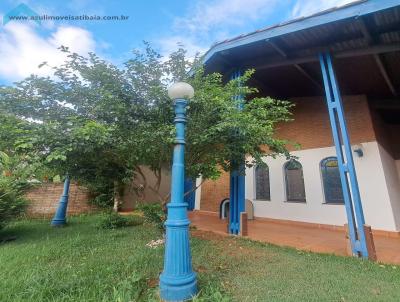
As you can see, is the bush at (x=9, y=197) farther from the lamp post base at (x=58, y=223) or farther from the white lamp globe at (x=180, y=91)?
the white lamp globe at (x=180, y=91)

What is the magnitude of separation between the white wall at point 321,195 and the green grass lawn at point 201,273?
3.36m

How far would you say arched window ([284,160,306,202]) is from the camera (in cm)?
832

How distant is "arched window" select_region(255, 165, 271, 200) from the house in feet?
0.13

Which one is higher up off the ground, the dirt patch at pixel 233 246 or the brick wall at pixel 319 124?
the brick wall at pixel 319 124

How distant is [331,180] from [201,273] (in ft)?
20.3

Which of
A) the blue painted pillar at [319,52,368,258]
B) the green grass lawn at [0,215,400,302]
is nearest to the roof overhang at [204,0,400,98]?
the blue painted pillar at [319,52,368,258]

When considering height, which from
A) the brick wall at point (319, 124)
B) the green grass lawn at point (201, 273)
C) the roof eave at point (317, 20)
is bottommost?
the green grass lawn at point (201, 273)

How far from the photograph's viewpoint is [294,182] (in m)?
8.52

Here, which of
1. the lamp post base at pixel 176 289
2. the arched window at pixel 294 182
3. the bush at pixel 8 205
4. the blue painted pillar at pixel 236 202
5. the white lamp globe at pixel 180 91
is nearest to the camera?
the lamp post base at pixel 176 289

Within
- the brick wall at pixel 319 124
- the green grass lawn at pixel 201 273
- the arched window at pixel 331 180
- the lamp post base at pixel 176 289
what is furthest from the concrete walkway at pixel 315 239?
the lamp post base at pixel 176 289

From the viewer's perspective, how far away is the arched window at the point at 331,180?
24.6 ft

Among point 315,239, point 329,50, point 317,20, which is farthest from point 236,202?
point 317,20

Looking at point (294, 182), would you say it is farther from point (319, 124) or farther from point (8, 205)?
point (8, 205)

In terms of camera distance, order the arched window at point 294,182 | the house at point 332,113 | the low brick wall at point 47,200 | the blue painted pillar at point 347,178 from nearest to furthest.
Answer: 1. the blue painted pillar at point 347,178
2. the house at point 332,113
3. the arched window at point 294,182
4. the low brick wall at point 47,200
